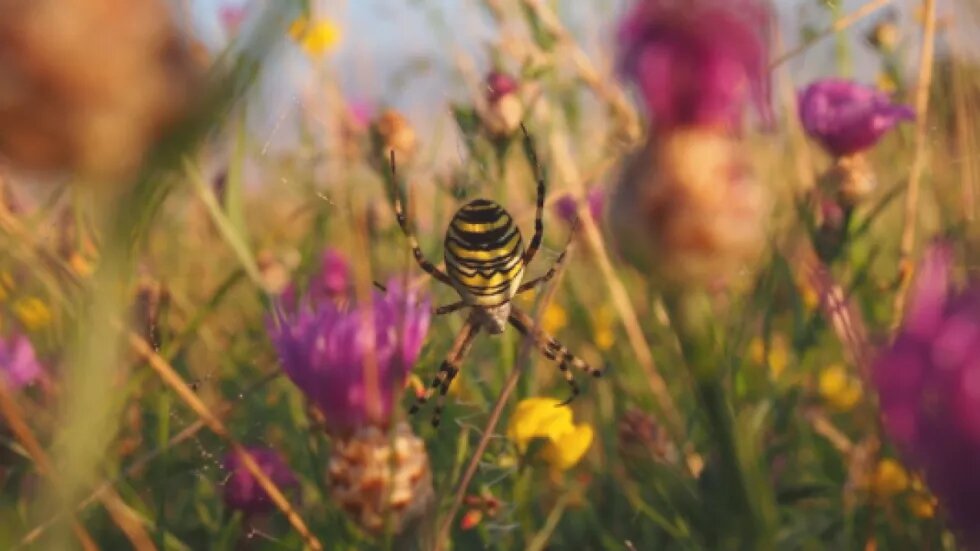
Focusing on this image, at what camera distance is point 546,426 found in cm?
51

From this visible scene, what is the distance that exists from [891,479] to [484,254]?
1.00 feet

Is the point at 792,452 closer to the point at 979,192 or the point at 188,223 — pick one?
the point at 979,192

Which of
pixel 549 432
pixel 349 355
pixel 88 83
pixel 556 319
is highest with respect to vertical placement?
pixel 88 83

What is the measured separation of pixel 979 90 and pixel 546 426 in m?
0.38

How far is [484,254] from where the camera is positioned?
37 cm

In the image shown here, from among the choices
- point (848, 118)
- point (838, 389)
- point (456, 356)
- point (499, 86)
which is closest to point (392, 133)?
point (499, 86)

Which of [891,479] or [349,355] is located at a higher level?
[349,355]

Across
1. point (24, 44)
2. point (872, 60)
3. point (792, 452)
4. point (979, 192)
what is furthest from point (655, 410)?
point (24, 44)

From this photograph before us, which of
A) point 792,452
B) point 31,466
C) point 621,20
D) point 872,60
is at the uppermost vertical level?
point 621,20

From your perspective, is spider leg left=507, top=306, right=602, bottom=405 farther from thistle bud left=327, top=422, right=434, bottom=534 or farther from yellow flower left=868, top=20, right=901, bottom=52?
yellow flower left=868, top=20, right=901, bottom=52

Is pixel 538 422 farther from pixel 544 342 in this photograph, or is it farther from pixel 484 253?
pixel 484 253

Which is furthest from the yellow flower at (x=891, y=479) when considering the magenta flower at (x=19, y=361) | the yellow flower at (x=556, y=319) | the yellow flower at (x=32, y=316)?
the yellow flower at (x=32, y=316)

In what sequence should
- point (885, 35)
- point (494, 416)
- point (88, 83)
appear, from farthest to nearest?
point (885, 35) < point (494, 416) < point (88, 83)

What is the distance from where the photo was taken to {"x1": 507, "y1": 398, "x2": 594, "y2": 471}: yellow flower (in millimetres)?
513
